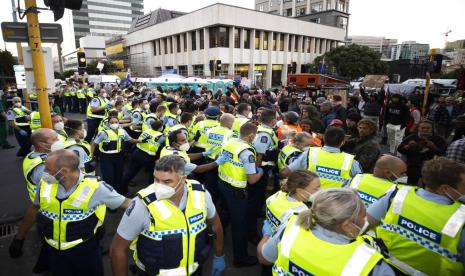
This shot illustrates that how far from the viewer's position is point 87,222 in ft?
9.13

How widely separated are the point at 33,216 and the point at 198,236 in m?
2.30

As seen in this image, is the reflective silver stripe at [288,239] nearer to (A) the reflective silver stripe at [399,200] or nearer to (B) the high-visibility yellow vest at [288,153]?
(A) the reflective silver stripe at [399,200]

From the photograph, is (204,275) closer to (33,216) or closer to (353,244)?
(33,216)

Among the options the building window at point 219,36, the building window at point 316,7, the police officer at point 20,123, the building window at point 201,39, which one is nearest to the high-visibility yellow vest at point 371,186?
the police officer at point 20,123

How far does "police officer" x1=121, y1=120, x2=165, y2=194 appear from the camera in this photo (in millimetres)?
5820

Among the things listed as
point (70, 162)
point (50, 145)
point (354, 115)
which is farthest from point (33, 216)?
point (354, 115)

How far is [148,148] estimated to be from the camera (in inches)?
233

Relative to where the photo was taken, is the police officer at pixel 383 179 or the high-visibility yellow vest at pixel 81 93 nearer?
the police officer at pixel 383 179

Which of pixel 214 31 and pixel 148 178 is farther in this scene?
pixel 214 31

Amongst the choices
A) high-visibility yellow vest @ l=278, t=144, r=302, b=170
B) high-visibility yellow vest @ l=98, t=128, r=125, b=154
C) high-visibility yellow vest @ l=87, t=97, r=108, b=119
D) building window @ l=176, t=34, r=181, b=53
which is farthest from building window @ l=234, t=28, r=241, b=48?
high-visibility yellow vest @ l=278, t=144, r=302, b=170

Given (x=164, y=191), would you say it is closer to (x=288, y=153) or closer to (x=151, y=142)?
(x=288, y=153)

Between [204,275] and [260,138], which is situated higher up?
[260,138]

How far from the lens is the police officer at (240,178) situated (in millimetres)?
3648

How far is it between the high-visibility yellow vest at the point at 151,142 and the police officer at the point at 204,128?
78 centimetres
